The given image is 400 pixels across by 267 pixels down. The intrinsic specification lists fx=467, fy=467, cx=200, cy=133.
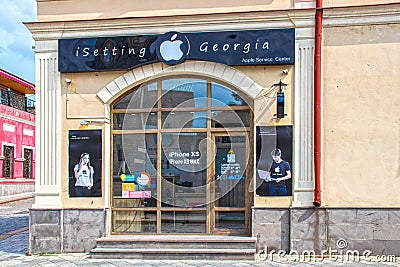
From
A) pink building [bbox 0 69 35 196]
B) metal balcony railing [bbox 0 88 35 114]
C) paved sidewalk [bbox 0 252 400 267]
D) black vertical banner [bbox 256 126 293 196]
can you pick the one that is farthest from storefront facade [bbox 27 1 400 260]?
metal balcony railing [bbox 0 88 35 114]

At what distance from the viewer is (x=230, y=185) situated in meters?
8.94

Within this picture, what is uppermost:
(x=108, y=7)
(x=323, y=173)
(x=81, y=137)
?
(x=108, y=7)

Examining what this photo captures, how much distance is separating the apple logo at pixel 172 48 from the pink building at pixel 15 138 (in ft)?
52.5

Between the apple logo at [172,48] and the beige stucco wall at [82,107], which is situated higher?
the apple logo at [172,48]

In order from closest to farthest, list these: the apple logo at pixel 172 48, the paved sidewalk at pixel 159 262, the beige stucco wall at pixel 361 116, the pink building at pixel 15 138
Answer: the paved sidewalk at pixel 159 262
the beige stucco wall at pixel 361 116
the apple logo at pixel 172 48
the pink building at pixel 15 138

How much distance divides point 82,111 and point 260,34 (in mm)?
3715

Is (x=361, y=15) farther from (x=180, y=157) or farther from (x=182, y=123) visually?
(x=180, y=157)

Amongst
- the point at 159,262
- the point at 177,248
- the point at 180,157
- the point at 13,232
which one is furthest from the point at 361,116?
the point at 13,232

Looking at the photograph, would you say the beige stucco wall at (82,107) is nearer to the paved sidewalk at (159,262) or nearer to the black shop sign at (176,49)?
the black shop sign at (176,49)

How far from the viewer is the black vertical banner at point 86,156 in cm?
903

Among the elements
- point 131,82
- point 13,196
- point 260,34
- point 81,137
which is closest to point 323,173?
point 260,34

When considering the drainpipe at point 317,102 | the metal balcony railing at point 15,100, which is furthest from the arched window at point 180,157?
the metal balcony railing at point 15,100

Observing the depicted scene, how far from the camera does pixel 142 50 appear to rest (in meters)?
8.91

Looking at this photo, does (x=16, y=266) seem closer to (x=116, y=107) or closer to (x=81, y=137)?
(x=81, y=137)
